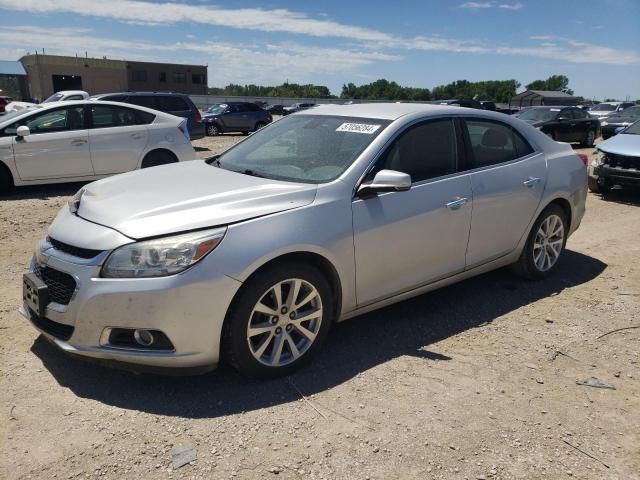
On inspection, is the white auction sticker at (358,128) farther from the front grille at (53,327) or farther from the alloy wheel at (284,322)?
the front grille at (53,327)

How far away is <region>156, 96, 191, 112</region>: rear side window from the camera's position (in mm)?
15289

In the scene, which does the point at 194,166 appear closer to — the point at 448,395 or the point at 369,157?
the point at 369,157

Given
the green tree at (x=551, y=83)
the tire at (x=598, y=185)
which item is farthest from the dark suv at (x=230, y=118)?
the green tree at (x=551, y=83)

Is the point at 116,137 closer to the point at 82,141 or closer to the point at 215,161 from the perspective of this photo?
the point at 82,141

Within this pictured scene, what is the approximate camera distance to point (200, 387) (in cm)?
329

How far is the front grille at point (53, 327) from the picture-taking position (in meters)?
3.10

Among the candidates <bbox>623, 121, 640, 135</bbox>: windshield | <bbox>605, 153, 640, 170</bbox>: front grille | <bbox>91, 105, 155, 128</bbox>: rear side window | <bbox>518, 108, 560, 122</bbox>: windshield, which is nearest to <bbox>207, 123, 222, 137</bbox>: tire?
<bbox>518, 108, 560, 122</bbox>: windshield

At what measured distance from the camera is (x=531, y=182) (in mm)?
4750

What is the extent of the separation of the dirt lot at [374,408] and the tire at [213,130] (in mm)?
20821

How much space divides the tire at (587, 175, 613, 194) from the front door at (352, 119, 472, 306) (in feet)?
20.5

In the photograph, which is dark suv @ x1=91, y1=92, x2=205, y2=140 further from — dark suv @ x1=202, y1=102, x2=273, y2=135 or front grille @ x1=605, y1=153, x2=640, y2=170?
front grille @ x1=605, y1=153, x2=640, y2=170

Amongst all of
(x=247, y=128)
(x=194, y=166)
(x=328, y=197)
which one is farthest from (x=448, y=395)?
(x=247, y=128)

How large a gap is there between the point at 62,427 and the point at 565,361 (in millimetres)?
3148

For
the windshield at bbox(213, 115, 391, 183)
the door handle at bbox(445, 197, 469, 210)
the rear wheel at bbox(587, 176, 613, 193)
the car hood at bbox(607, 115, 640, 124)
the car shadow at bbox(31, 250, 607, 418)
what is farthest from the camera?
the car hood at bbox(607, 115, 640, 124)
